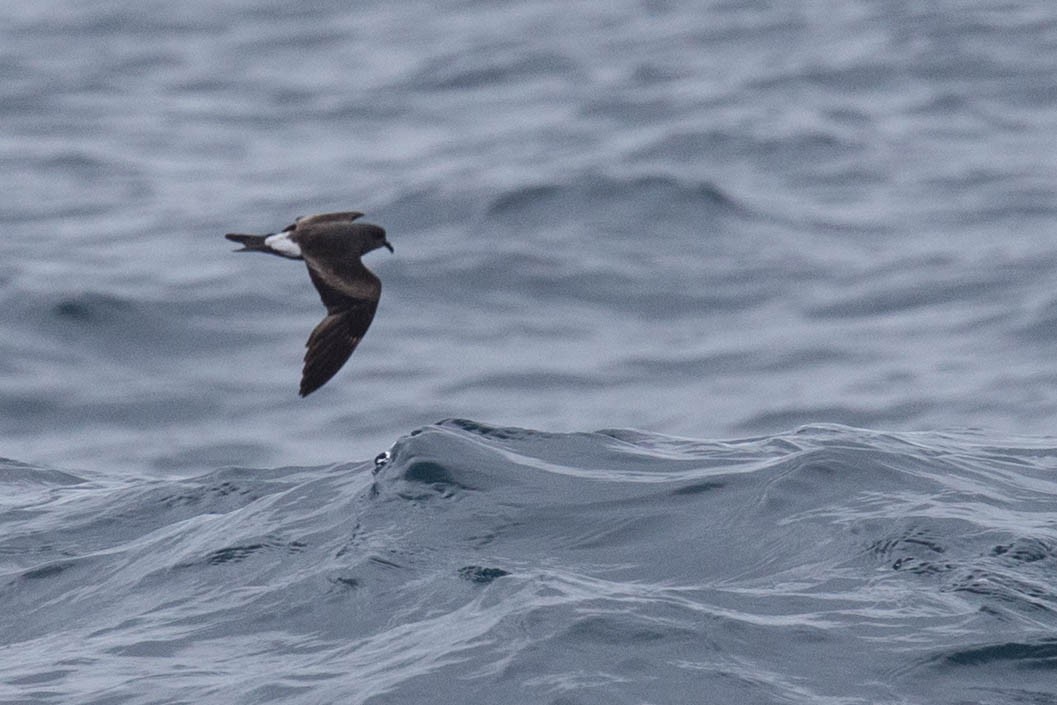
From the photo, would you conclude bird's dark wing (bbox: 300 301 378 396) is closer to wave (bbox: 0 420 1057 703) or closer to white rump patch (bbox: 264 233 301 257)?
white rump patch (bbox: 264 233 301 257)

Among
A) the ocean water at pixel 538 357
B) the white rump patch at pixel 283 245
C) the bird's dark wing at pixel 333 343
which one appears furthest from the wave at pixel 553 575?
the white rump patch at pixel 283 245

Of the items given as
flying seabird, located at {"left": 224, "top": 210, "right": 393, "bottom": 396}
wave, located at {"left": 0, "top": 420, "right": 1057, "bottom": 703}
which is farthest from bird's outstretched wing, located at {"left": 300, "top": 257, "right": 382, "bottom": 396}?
wave, located at {"left": 0, "top": 420, "right": 1057, "bottom": 703}

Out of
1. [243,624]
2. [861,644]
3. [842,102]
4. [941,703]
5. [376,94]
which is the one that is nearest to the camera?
[941,703]

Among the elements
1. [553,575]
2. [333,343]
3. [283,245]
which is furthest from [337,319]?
[553,575]

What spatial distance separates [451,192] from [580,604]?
11.6 meters

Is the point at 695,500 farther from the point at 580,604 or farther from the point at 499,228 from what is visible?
the point at 499,228

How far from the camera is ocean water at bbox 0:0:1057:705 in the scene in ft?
21.9

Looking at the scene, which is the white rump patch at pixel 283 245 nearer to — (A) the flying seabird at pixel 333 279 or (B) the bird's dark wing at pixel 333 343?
(A) the flying seabird at pixel 333 279

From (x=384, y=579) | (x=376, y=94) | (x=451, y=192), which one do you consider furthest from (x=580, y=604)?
(x=376, y=94)

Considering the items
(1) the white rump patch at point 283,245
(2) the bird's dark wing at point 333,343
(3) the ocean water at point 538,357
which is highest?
(1) the white rump patch at point 283,245

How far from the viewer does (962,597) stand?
6.85 meters

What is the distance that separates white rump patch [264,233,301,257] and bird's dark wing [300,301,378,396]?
1.05 ft

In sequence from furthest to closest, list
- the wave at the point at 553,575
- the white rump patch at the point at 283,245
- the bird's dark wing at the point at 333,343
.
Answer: the white rump patch at the point at 283,245, the bird's dark wing at the point at 333,343, the wave at the point at 553,575

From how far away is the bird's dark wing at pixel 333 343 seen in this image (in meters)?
7.61
